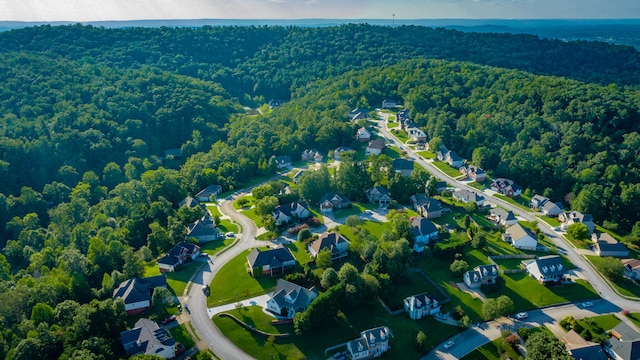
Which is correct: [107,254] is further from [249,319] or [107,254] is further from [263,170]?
[263,170]

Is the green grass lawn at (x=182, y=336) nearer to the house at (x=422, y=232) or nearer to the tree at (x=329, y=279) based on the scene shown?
the tree at (x=329, y=279)

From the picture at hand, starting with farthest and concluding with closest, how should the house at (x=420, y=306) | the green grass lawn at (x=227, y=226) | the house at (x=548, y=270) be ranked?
the green grass lawn at (x=227, y=226) → the house at (x=548, y=270) → the house at (x=420, y=306)

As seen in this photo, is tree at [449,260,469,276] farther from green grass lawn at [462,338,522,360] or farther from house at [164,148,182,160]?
house at [164,148,182,160]

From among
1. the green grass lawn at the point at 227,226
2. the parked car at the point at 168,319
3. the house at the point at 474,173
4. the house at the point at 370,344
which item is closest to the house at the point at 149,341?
the parked car at the point at 168,319

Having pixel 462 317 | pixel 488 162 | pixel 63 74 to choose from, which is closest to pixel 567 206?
pixel 488 162

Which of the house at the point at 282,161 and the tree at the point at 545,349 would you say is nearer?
the tree at the point at 545,349

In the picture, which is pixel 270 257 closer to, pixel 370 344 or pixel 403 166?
pixel 370 344

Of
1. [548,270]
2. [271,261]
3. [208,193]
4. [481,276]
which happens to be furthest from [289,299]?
[208,193]
